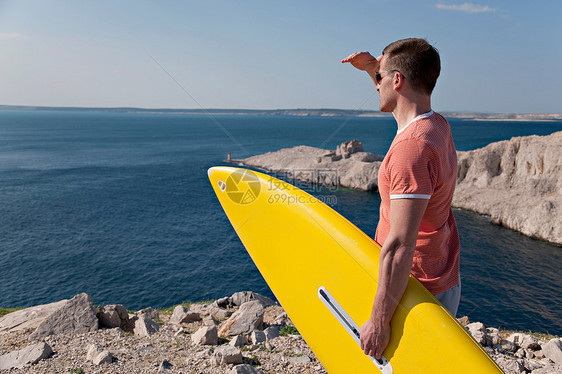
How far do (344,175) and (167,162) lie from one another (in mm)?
34031

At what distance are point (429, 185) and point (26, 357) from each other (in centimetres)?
701

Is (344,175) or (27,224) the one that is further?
(344,175)

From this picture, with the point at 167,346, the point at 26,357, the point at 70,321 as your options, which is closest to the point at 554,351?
the point at 167,346

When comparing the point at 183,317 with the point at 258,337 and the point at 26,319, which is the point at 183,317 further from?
the point at 26,319

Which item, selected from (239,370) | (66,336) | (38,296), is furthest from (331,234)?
(38,296)

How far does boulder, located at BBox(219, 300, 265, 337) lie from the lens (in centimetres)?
806

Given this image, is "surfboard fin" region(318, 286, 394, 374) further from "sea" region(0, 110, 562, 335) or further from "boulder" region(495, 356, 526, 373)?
"sea" region(0, 110, 562, 335)

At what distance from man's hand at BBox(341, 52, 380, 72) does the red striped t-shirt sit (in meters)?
1.14

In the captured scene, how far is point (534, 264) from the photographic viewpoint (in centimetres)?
2377

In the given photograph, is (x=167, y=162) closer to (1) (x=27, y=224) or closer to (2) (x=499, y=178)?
(1) (x=27, y=224)

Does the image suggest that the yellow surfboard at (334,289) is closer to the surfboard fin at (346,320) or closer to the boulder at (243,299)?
the surfboard fin at (346,320)

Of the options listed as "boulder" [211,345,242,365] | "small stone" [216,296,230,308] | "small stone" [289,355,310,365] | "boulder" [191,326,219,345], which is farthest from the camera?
"small stone" [216,296,230,308]

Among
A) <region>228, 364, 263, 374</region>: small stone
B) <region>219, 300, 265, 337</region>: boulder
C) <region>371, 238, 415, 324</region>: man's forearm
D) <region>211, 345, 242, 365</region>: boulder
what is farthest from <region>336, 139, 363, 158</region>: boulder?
<region>371, 238, 415, 324</region>: man's forearm

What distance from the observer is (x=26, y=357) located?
6.19m
